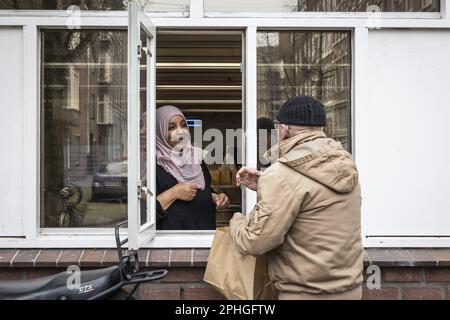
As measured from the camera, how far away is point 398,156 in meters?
3.87

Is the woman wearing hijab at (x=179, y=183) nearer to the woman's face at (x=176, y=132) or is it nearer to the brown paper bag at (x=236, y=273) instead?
the woman's face at (x=176, y=132)

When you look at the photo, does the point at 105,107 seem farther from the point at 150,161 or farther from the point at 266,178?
the point at 266,178

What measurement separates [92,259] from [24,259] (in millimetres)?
435

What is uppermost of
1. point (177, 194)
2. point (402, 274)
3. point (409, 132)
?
point (409, 132)

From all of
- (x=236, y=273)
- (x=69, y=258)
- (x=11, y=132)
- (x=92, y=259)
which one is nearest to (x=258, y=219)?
(x=236, y=273)

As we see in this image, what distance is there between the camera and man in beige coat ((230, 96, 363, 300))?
261 cm

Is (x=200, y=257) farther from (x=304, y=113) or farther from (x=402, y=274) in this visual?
(x=304, y=113)

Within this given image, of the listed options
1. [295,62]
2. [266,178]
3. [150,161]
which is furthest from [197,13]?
[266,178]

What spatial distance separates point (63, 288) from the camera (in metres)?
2.90

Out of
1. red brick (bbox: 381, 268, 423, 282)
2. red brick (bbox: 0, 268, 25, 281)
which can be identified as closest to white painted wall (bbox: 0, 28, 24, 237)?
red brick (bbox: 0, 268, 25, 281)

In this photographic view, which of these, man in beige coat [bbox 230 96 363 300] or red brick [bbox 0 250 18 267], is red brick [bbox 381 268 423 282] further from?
red brick [bbox 0 250 18 267]

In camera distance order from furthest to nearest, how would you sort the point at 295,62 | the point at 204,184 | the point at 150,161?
1. the point at 204,184
2. the point at 295,62
3. the point at 150,161

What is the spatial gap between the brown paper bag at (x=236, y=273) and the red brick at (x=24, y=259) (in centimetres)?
125
